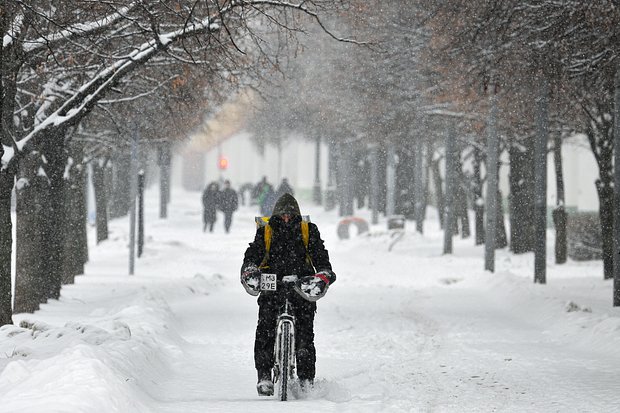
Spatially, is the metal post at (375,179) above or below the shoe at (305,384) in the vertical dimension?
above

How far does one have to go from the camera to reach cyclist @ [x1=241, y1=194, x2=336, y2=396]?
7.52 metres

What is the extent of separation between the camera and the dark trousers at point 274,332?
7.55 meters

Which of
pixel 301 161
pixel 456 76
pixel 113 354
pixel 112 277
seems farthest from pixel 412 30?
pixel 301 161

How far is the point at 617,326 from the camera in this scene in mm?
11609

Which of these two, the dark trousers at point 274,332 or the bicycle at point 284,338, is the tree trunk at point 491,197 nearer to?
the dark trousers at point 274,332

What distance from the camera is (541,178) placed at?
19062mm

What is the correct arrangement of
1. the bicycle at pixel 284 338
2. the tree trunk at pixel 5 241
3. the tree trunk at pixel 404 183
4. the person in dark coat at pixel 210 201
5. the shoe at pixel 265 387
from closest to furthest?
the bicycle at pixel 284 338 → the shoe at pixel 265 387 → the tree trunk at pixel 5 241 → the person in dark coat at pixel 210 201 → the tree trunk at pixel 404 183

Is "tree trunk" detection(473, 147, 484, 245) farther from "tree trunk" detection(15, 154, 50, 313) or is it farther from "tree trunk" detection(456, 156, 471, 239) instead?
"tree trunk" detection(15, 154, 50, 313)

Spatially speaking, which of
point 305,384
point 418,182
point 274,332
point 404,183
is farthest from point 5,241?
point 404,183

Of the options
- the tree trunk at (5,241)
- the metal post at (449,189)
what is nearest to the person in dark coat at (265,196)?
the metal post at (449,189)

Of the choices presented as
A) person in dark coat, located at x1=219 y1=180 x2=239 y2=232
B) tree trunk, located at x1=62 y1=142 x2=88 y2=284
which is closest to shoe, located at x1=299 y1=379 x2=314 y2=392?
tree trunk, located at x1=62 y1=142 x2=88 y2=284

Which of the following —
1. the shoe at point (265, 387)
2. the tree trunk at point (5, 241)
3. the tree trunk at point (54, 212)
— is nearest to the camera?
the shoe at point (265, 387)

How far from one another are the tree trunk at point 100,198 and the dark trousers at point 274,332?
2441 centimetres

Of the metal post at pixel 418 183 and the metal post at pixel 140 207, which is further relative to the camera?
the metal post at pixel 418 183
